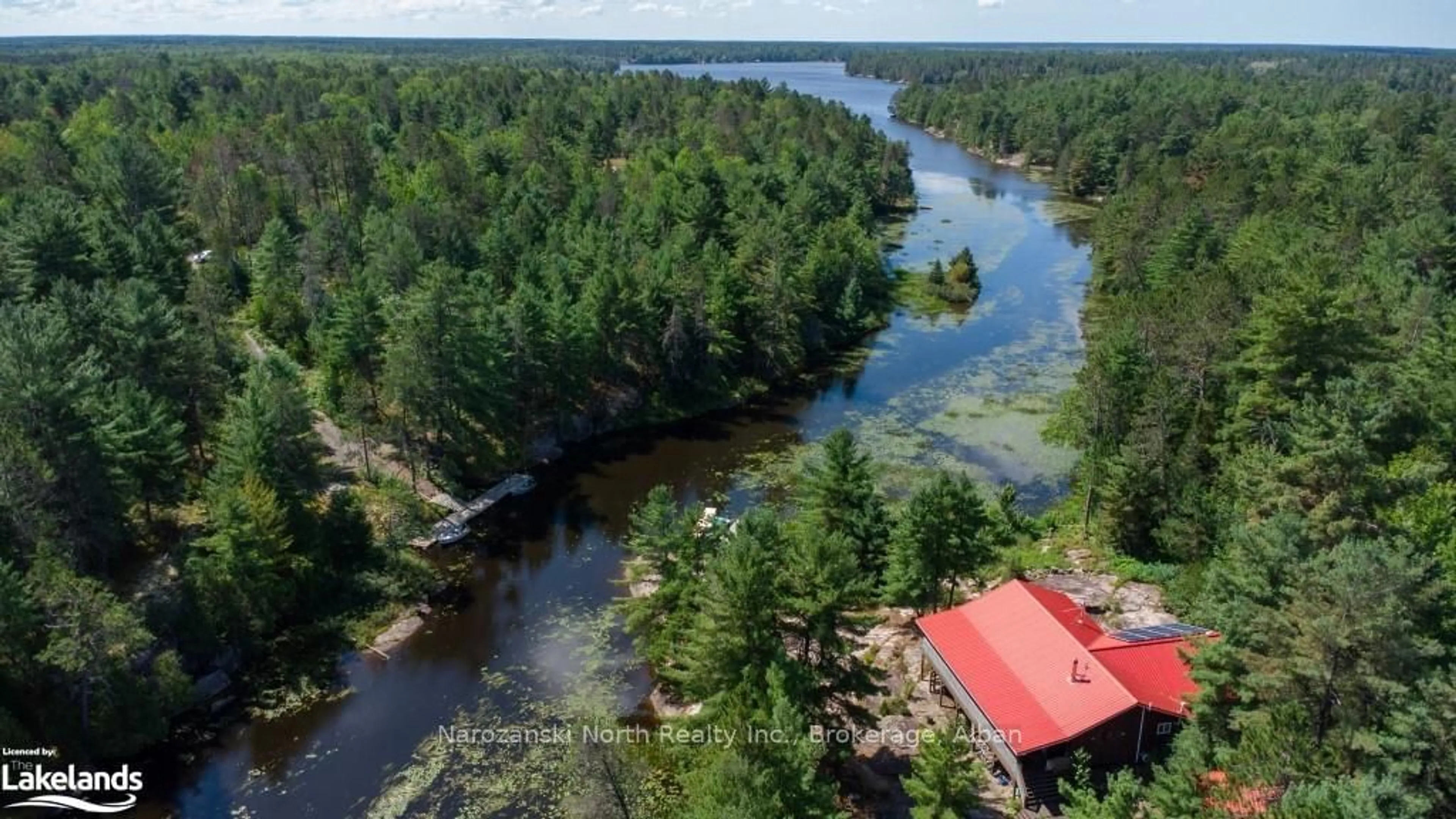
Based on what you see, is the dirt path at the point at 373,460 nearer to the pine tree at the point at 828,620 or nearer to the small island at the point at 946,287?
the pine tree at the point at 828,620

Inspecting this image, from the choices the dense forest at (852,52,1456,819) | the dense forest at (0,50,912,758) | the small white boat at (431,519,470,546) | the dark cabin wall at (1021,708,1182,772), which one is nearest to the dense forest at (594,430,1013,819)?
the dark cabin wall at (1021,708,1182,772)

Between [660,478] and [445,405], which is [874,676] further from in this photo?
[445,405]

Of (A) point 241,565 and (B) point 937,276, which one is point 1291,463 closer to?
(A) point 241,565

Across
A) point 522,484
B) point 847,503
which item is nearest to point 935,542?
point 847,503

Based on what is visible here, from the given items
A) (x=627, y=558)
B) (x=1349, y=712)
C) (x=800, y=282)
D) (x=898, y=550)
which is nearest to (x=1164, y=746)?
(x=1349, y=712)

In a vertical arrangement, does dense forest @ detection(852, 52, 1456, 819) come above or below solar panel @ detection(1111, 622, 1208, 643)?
above

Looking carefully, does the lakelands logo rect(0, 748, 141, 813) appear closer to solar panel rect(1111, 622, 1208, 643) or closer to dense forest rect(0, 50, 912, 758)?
dense forest rect(0, 50, 912, 758)
